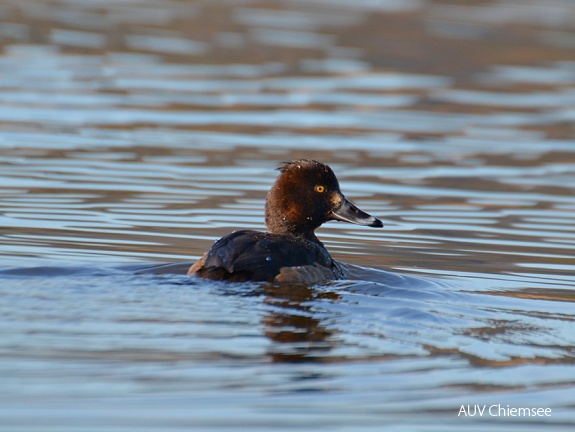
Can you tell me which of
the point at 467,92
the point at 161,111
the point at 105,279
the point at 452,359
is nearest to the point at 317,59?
the point at 467,92

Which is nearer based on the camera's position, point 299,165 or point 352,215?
point 299,165

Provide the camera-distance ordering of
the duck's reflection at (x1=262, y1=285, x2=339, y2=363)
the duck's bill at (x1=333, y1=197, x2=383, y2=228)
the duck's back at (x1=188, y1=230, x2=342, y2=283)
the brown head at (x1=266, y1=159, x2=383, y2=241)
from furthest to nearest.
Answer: the duck's bill at (x1=333, y1=197, x2=383, y2=228)
the brown head at (x1=266, y1=159, x2=383, y2=241)
the duck's back at (x1=188, y1=230, x2=342, y2=283)
the duck's reflection at (x1=262, y1=285, x2=339, y2=363)

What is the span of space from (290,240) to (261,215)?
277cm

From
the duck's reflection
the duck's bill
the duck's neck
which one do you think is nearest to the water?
the duck's reflection

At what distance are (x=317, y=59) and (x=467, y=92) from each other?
9.44 feet

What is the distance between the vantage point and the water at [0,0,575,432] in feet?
18.9

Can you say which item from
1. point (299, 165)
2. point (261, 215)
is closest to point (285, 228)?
point (299, 165)

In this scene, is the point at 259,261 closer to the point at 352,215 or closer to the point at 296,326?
the point at 296,326

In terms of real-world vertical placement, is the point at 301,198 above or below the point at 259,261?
above

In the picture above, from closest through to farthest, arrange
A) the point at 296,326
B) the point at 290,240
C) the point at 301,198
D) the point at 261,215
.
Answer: the point at 296,326, the point at 290,240, the point at 301,198, the point at 261,215

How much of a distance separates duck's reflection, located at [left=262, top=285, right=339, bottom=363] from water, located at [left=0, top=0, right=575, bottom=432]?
1.0 inches

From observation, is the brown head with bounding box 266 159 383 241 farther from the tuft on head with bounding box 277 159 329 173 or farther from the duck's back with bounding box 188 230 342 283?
the duck's back with bounding box 188 230 342 283

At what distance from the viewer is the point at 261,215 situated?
11164 millimetres

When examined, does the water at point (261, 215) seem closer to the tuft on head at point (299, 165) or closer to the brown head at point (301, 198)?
the brown head at point (301, 198)
